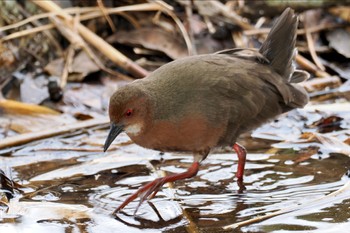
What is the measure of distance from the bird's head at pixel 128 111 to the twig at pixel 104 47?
1.83 m

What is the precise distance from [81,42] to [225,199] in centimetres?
246

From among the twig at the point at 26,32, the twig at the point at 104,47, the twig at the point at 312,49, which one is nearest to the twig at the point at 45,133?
the twig at the point at 104,47

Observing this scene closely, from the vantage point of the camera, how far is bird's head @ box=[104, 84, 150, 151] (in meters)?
4.10

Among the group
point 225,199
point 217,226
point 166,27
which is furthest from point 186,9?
point 217,226

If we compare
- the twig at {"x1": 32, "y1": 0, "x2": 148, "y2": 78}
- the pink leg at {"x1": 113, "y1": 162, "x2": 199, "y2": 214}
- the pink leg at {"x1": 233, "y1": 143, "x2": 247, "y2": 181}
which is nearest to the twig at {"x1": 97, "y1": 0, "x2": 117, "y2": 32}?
the twig at {"x1": 32, "y1": 0, "x2": 148, "y2": 78}

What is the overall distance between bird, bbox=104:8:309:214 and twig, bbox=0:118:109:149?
4.12ft

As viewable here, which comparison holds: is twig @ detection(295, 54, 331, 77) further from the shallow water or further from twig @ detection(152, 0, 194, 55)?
the shallow water

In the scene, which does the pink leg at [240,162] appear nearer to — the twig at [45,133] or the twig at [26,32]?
the twig at [45,133]

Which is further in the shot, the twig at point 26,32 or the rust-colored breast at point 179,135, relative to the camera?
the twig at point 26,32

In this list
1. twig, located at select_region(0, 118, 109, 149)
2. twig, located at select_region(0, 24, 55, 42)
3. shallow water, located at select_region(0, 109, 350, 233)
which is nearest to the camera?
shallow water, located at select_region(0, 109, 350, 233)

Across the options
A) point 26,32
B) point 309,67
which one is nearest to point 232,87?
point 309,67

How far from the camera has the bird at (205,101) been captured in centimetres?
417

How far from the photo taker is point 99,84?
6453 millimetres

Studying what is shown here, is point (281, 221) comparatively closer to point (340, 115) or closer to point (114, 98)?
point (114, 98)
